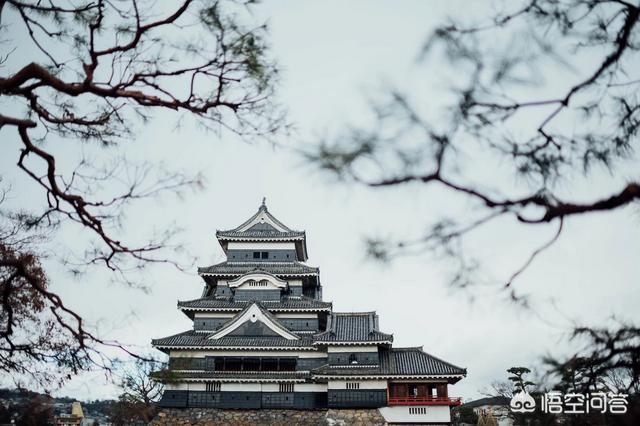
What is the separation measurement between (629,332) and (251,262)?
925 inches

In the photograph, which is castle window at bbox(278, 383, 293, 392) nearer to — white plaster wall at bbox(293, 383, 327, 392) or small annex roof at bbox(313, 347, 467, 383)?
white plaster wall at bbox(293, 383, 327, 392)

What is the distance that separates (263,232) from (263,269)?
263 centimetres

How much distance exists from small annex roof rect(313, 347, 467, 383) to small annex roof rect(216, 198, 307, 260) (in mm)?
7431

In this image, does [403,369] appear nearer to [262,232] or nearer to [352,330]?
[352,330]

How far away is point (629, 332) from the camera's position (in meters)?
3.33

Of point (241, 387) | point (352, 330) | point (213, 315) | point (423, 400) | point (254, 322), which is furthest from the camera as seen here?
point (213, 315)

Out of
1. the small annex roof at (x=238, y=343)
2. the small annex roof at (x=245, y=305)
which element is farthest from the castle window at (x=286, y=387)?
the small annex roof at (x=245, y=305)

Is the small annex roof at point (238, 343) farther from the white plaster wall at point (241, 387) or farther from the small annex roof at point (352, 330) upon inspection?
the white plaster wall at point (241, 387)

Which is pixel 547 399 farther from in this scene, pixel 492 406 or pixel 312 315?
pixel 492 406

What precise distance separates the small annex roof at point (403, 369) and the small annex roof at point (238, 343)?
157cm

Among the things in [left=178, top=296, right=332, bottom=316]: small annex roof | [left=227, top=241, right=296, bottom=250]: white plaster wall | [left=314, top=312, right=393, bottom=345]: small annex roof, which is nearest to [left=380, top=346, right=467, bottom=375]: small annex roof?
[left=314, top=312, right=393, bottom=345]: small annex roof

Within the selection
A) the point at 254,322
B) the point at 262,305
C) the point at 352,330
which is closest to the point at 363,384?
the point at 352,330

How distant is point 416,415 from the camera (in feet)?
66.7

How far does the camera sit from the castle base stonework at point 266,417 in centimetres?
2008
